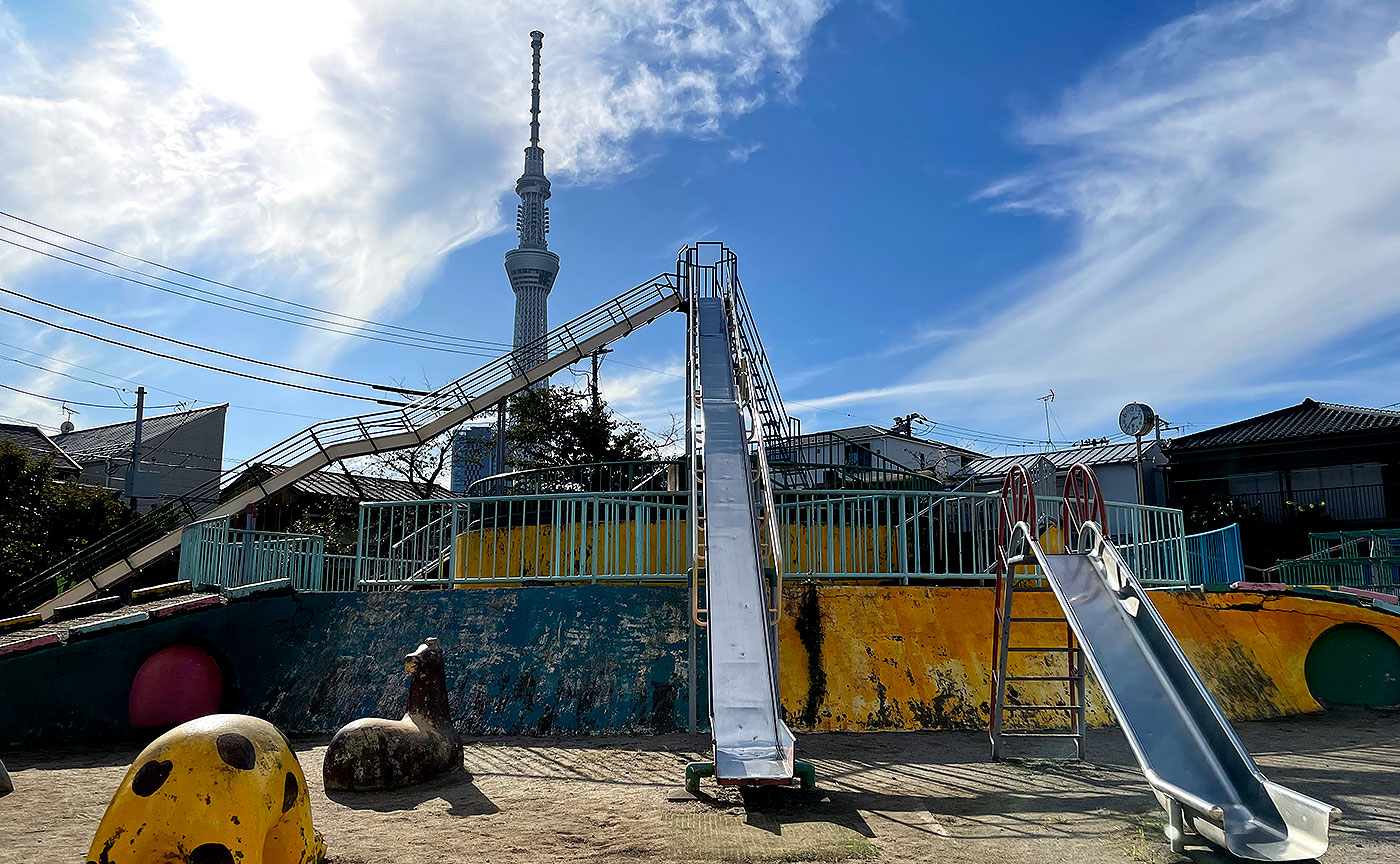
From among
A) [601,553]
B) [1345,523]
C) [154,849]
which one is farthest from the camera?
[1345,523]

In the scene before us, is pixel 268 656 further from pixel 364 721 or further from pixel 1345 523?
pixel 1345 523

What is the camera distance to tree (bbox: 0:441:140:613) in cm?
1828

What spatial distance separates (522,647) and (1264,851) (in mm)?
6460

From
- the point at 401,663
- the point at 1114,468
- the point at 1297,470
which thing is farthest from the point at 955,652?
the point at 1297,470

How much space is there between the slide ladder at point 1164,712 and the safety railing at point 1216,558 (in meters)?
5.38

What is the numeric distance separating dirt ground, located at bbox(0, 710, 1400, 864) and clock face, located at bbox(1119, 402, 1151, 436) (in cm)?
1231

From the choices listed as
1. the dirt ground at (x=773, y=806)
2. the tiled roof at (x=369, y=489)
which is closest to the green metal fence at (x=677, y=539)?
the dirt ground at (x=773, y=806)

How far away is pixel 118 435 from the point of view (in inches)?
1663

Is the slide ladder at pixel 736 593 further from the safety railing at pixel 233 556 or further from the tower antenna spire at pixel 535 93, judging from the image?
the tower antenna spire at pixel 535 93

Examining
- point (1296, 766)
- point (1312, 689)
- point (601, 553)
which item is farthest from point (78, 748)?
point (1312, 689)

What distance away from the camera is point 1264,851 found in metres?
4.22

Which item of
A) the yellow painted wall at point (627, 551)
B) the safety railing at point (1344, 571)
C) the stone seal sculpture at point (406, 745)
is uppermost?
the yellow painted wall at point (627, 551)

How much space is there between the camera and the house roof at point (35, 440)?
110 ft

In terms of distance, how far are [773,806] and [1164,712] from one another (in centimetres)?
247
